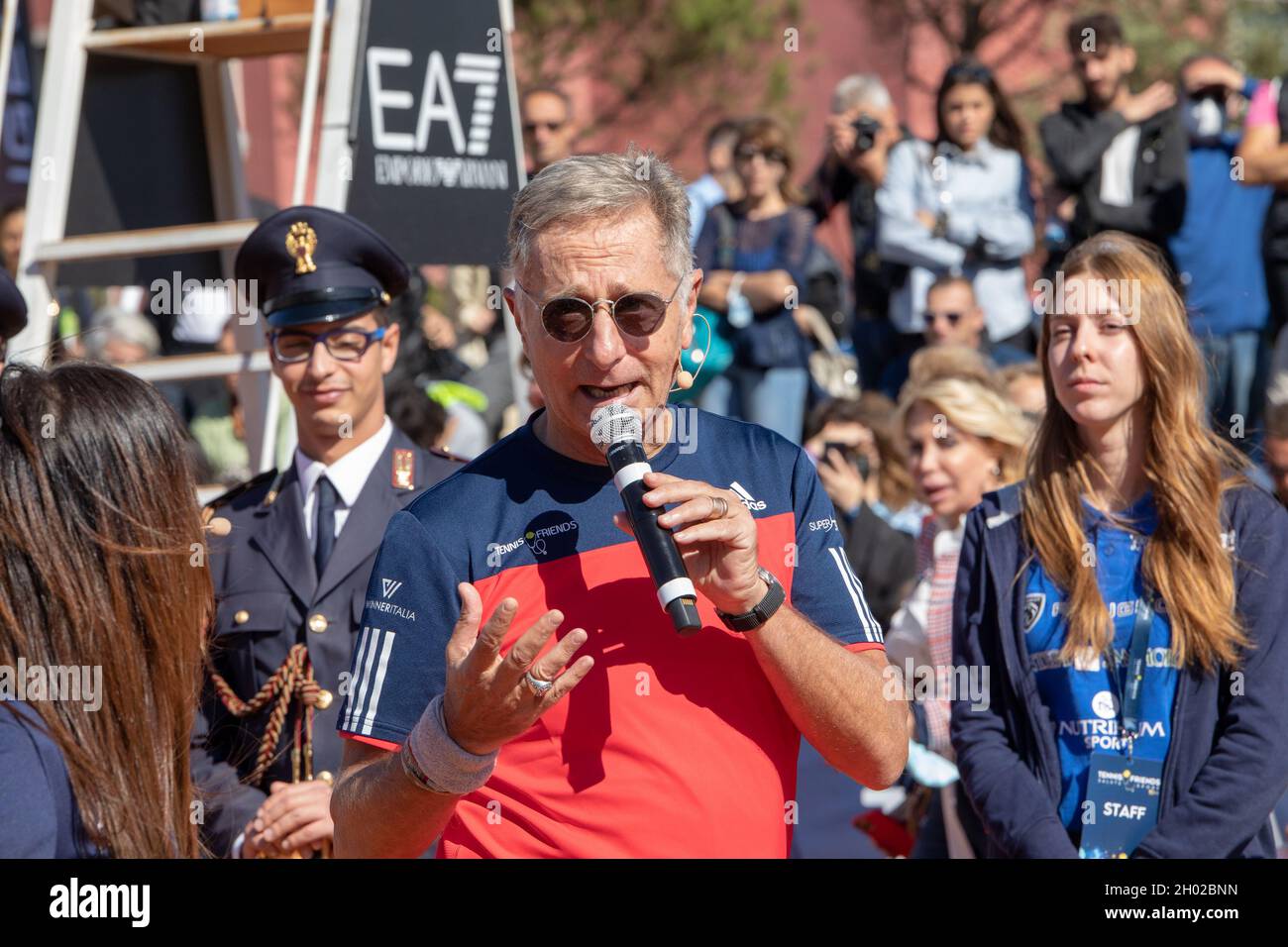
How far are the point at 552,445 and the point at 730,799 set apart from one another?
2.07ft

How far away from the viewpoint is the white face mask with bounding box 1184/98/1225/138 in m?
7.52

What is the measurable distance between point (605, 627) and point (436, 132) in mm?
3354

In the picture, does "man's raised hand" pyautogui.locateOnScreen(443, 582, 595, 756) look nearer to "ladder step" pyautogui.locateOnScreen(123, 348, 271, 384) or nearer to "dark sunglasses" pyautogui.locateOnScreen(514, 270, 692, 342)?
"dark sunglasses" pyautogui.locateOnScreen(514, 270, 692, 342)

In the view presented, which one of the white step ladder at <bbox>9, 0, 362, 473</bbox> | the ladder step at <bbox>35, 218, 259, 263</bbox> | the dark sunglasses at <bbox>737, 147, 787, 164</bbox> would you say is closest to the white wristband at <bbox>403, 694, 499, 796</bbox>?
the white step ladder at <bbox>9, 0, 362, 473</bbox>

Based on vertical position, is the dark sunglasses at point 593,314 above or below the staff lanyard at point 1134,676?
above

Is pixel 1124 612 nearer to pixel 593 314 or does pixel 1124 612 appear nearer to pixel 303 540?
pixel 593 314

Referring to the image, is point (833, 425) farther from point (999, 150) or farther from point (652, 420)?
point (652, 420)

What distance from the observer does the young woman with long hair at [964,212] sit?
7.57 m

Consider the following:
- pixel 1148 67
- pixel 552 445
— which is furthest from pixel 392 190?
pixel 1148 67

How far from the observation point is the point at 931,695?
513cm

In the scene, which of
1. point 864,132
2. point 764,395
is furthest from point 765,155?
point 764,395

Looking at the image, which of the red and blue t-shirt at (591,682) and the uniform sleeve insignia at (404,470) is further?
the uniform sleeve insignia at (404,470)

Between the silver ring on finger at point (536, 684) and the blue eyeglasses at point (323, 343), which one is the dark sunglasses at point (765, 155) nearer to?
the blue eyeglasses at point (323, 343)

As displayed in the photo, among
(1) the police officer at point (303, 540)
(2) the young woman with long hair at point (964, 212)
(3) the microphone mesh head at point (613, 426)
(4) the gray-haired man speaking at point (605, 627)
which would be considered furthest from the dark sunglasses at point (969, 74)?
(3) the microphone mesh head at point (613, 426)
